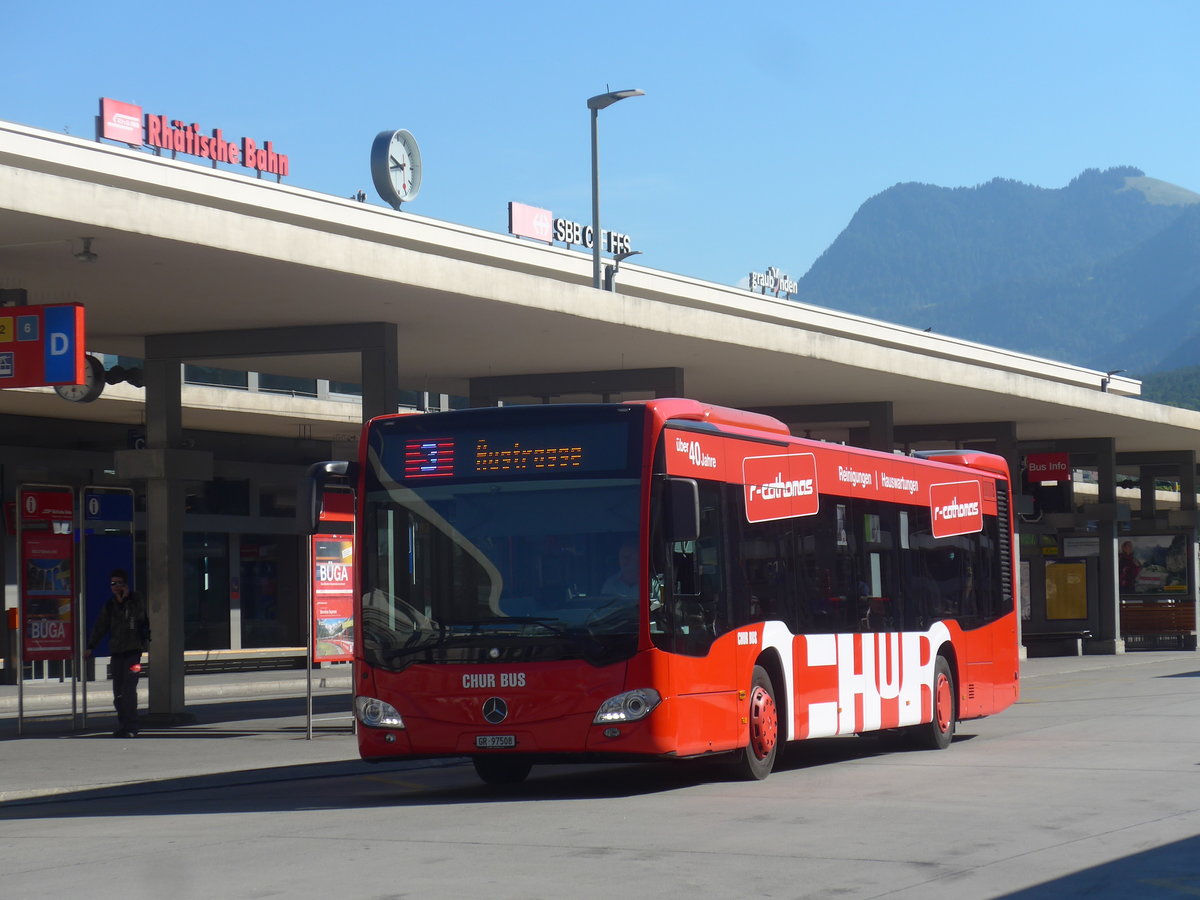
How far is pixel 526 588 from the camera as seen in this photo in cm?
1294

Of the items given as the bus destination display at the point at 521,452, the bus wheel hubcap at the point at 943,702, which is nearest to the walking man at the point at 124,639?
the bus destination display at the point at 521,452

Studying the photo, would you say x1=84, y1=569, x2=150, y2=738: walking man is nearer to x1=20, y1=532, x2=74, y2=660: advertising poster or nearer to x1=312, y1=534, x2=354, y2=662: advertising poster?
x1=20, y1=532, x2=74, y2=660: advertising poster

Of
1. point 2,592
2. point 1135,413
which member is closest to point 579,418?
point 2,592

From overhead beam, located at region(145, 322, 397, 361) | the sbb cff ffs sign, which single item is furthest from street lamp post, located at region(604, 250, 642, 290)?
the sbb cff ffs sign

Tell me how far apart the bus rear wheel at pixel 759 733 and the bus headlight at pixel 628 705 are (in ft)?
5.88

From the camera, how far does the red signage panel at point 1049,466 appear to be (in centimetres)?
4191

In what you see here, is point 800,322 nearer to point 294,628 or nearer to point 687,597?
point 294,628

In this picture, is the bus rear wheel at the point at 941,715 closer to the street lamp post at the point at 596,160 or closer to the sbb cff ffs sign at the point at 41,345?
the sbb cff ffs sign at the point at 41,345

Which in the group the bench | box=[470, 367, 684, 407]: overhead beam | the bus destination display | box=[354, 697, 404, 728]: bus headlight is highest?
box=[470, 367, 684, 407]: overhead beam

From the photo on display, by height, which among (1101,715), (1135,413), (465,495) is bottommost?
(1101,715)

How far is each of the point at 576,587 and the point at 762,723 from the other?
2.50 m

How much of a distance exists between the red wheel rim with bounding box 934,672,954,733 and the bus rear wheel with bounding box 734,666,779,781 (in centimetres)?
401

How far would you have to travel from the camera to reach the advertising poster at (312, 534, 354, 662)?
20812 mm

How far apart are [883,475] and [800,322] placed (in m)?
61.4
